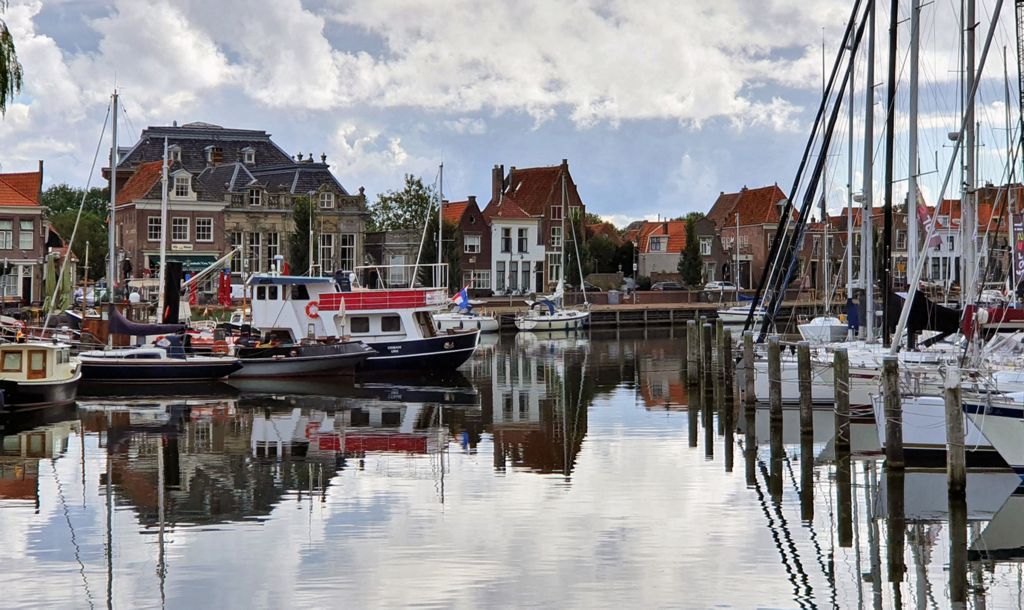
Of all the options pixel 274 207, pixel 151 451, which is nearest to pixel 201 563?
pixel 151 451

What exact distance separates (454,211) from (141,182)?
2819 cm

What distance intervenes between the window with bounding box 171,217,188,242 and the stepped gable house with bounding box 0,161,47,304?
434 inches

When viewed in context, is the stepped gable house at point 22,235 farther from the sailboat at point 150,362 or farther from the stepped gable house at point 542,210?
the stepped gable house at point 542,210

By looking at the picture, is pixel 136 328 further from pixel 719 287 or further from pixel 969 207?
pixel 719 287

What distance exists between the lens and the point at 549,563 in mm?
19547

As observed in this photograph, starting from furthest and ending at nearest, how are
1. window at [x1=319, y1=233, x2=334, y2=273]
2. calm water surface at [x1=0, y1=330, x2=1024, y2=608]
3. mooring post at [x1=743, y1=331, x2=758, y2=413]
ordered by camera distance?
window at [x1=319, y1=233, x2=334, y2=273] < mooring post at [x1=743, y1=331, x2=758, y2=413] < calm water surface at [x1=0, y1=330, x2=1024, y2=608]

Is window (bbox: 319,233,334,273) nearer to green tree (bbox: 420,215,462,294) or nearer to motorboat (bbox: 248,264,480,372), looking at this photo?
green tree (bbox: 420,215,462,294)

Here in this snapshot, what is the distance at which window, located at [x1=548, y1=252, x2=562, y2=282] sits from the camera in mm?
108031

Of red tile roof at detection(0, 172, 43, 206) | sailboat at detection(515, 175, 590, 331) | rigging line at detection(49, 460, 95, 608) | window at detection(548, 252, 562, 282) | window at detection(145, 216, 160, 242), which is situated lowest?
rigging line at detection(49, 460, 95, 608)

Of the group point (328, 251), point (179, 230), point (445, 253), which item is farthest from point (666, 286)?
point (179, 230)

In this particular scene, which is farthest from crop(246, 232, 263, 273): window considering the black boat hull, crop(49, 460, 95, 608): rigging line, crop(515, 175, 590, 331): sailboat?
crop(49, 460, 95, 608): rigging line

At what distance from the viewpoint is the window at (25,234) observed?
243 feet

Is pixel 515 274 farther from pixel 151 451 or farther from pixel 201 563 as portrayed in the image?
pixel 201 563

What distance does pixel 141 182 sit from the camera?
283 feet
